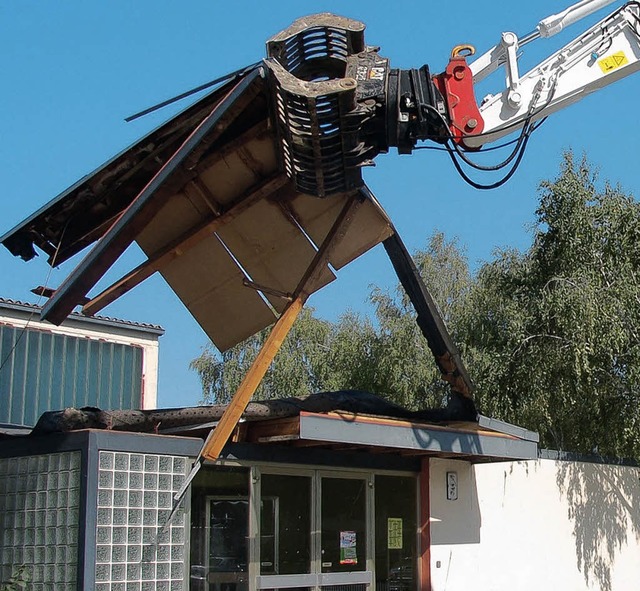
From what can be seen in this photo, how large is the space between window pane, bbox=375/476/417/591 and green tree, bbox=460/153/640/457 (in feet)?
12.1

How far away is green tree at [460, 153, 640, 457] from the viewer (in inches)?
576

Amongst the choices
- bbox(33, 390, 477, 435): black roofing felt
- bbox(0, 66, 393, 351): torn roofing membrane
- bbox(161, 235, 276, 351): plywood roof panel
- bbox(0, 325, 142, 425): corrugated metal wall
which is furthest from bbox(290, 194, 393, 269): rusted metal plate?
bbox(0, 325, 142, 425): corrugated metal wall

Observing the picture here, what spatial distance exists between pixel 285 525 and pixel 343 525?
95cm

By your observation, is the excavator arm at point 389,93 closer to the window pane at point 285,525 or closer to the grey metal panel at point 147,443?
the grey metal panel at point 147,443

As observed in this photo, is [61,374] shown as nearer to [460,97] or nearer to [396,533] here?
[396,533]

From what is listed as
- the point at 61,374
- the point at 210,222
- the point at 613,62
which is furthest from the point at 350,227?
the point at 61,374

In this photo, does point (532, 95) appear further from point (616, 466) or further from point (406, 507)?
point (616, 466)

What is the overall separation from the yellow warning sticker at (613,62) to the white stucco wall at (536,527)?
550 cm

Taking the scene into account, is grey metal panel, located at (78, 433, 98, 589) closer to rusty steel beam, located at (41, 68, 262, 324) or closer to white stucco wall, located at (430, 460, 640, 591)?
rusty steel beam, located at (41, 68, 262, 324)

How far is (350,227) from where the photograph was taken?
10906mm

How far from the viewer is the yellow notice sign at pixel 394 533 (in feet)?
39.8

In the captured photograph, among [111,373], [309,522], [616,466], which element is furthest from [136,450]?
[111,373]

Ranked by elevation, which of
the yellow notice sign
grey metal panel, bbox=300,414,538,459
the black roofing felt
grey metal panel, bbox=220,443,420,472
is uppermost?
the black roofing felt

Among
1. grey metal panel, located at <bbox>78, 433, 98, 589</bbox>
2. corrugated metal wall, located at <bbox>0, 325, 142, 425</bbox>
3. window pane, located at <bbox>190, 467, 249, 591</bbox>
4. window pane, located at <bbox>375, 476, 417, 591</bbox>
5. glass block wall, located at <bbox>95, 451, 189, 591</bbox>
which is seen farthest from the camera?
corrugated metal wall, located at <bbox>0, 325, 142, 425</bbox>
